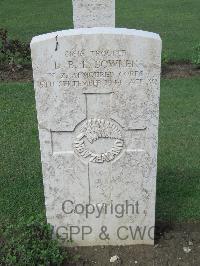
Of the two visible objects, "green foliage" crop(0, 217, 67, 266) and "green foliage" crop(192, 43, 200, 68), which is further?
"green foliage" crop(192, 43, 200, 68)

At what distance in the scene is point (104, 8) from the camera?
980cm

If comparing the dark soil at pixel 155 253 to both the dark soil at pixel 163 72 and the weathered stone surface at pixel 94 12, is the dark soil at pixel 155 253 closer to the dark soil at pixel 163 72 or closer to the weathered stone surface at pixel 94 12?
the dark soil at pixel 163 72

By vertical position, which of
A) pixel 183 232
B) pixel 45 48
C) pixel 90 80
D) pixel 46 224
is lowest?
pixel 183 232

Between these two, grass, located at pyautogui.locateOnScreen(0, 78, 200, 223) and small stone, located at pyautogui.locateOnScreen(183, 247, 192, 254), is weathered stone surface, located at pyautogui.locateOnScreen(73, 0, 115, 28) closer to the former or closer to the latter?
grass, located at pyautogui.locateOnScreen(0, 78, 200, 223)

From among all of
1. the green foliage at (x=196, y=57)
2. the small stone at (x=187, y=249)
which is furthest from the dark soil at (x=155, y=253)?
the green foliage at (x=196, y=57)

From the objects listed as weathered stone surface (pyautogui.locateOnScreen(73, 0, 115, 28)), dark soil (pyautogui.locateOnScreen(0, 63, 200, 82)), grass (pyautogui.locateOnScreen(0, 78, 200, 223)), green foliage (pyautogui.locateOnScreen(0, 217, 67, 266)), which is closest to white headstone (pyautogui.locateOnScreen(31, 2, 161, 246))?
green foliage (pyautogui.locateOnScreen(0, 217, 67, 266))

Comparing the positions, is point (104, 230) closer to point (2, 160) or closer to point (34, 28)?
point (2, 160)

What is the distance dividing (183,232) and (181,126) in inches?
108

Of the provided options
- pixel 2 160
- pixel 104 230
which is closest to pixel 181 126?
pixel 2 160

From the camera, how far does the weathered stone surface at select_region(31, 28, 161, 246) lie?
3.37 meters

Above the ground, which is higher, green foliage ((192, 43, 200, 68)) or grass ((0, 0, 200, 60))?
grass ((0, 0, 200, 60))

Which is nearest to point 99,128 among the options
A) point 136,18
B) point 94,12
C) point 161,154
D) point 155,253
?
point 155,253

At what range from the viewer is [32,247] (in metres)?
3.79

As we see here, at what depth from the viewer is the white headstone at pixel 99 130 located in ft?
11.1
